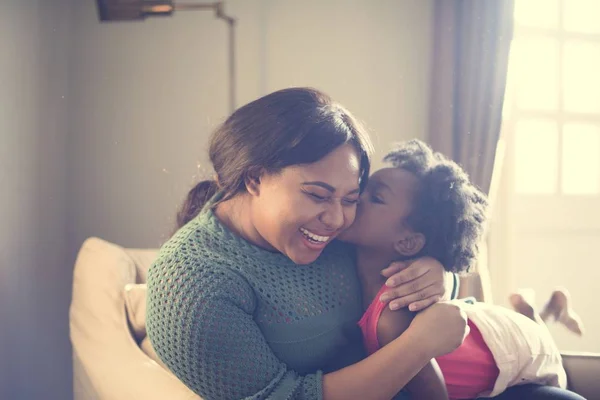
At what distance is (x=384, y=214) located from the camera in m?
1.29

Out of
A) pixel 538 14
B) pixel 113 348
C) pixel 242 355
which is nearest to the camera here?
pixel 242 355

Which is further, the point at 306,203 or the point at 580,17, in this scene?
the point at 580,17

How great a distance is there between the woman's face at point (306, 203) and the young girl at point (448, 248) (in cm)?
15

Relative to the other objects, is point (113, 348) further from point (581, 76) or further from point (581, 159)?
point (581, 76)

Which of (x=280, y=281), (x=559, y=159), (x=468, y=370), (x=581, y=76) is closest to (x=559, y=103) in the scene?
(x=581, y=76)

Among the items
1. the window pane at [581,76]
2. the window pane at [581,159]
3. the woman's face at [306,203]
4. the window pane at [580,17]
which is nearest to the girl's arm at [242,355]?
the woman's face at [306,203]

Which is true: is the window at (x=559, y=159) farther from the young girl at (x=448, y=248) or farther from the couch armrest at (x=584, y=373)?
the young girl at (x=448, y=248)

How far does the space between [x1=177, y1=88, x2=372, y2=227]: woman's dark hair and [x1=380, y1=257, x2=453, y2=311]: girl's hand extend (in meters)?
0.21

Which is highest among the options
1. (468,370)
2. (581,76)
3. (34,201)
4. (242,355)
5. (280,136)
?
(581,76)

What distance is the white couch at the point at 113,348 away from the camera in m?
1.43

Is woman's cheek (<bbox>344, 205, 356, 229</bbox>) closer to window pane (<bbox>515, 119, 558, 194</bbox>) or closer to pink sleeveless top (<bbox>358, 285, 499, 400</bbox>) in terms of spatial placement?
pink sleeveless top (<bbox>358, 285, 499, 400</bbox>)

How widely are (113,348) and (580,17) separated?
274 cm

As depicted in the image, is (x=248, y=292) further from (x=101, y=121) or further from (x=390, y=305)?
(x=101, y=121)

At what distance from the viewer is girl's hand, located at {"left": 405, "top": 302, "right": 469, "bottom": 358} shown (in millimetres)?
1081
